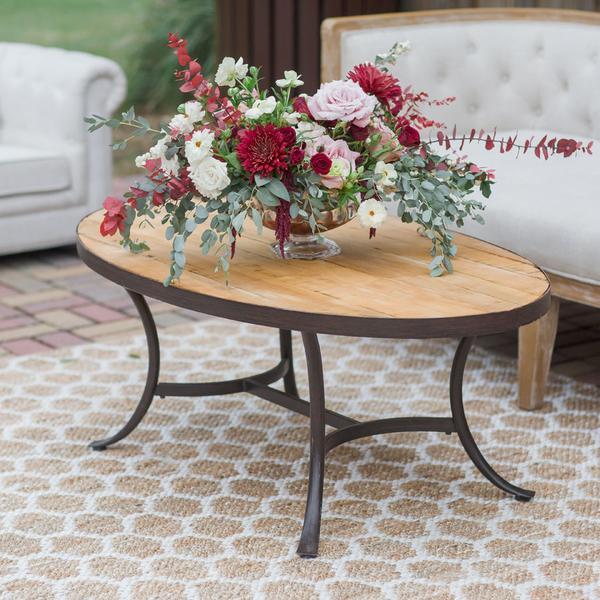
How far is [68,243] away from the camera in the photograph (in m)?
4.18

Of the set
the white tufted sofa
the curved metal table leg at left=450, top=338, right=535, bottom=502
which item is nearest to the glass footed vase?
the curved metal table leg at left=450, top=338, right=535, bottom=502

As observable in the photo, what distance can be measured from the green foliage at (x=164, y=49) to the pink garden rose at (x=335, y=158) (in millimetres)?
5420

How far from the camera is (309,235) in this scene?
2117 millimetres

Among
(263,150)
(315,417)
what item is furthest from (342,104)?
(315,417)

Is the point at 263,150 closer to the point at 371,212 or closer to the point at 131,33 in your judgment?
the point at 371,212

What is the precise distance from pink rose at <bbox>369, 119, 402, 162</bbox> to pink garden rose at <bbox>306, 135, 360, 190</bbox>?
0.28ft

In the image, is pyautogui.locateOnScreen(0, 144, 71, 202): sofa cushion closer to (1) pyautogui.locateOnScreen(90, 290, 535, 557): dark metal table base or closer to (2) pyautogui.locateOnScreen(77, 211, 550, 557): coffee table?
(2) pyautogui.locateOnScreen(77, 211, 550, 557): coffee table

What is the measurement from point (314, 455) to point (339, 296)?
1.20 feet

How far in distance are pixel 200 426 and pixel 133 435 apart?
182 millimetres

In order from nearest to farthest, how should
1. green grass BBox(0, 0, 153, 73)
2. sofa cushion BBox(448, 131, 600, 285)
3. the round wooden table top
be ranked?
1. the round wooden table top
2. sofa cushion BBox(448, 131, 600, 285)
3. green grass BBox(0, 0, 153, 73)

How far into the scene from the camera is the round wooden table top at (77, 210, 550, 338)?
5.67ft

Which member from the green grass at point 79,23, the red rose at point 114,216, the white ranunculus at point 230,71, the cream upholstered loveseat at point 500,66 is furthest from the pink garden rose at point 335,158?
the green grass at point 79,23

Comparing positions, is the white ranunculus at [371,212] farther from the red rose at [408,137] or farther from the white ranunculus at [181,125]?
the white ranunculus at [181,125]

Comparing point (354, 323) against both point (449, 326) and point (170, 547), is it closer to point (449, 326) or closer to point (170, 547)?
point (449, 326)
